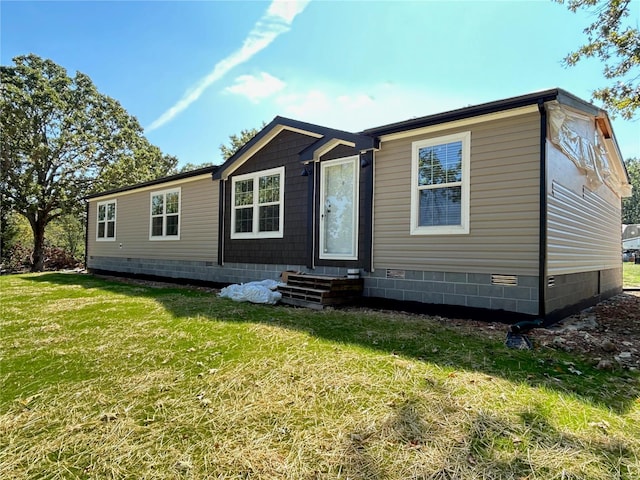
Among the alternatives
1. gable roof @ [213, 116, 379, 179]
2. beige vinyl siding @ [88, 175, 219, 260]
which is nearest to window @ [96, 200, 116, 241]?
beige vinyl siding @ [88, 175, 219, 260]

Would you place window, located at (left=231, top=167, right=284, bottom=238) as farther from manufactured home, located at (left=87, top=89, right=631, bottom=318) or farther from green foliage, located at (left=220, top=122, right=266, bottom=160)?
green foliage, located at (left=220, top=122, right=266, bottom=160)

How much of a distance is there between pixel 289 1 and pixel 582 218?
7.36 meters

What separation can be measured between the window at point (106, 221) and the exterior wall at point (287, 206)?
24.1 ft

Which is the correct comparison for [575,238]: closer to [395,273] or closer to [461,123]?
[461,123]

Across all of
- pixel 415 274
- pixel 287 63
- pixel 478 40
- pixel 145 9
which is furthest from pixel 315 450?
pixel 287 63

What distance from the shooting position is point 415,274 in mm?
5973

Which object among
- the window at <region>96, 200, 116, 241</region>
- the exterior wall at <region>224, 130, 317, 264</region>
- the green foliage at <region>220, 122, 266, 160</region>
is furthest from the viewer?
the green foliage at <region>220, 122, 266, 160</region>

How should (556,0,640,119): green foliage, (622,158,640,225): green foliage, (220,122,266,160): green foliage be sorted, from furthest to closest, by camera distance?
(622,158,640,225): green foliage → (220,122,266,160): green foliage → (556,0,640,119): green foliage

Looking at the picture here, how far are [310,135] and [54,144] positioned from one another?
1544 cm

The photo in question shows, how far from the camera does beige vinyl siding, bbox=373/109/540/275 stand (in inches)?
192

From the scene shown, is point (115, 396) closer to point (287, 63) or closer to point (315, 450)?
point (315, 450)

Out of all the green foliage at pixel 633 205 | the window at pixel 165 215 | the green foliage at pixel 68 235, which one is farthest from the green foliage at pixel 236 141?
the green foliage at pixel 633 205

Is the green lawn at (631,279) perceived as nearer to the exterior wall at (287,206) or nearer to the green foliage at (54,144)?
the exterior wall at (287,206)

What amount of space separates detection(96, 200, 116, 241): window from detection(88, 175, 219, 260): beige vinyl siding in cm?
29
